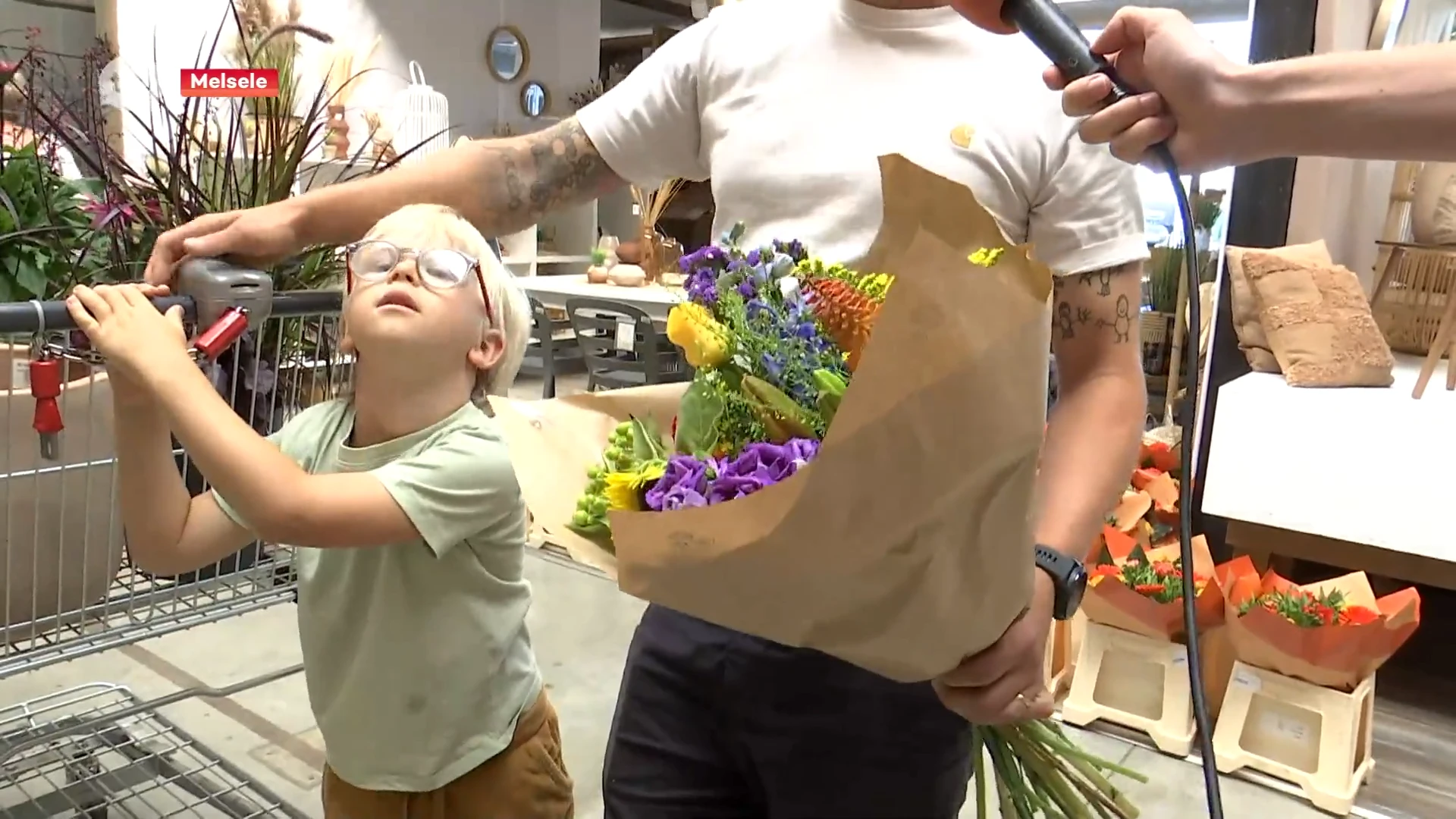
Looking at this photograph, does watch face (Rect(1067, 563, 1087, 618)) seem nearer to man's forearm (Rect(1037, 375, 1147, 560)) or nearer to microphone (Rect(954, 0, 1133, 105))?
man's forearm (Rect(1037, 375, 1147, 560))

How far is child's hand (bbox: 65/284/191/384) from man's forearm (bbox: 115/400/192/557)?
0.05 m

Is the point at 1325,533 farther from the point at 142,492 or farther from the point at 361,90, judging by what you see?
the point at 361,90

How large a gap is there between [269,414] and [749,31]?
116cm

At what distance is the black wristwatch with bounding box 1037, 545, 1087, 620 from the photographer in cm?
82

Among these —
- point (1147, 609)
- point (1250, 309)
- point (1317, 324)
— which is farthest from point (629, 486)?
point (1250, 309)

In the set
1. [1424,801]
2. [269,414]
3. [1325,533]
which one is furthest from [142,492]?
[1325,533]

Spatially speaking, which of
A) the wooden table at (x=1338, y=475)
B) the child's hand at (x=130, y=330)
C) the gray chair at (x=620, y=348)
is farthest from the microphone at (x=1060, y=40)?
the gray chair at (x=620, y=348)

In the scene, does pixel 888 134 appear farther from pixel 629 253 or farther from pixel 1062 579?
pixel 629 253

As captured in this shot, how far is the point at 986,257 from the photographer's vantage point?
0.58 meters

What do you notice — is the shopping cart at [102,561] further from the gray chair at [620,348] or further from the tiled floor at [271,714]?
the gray chair at [620,348]

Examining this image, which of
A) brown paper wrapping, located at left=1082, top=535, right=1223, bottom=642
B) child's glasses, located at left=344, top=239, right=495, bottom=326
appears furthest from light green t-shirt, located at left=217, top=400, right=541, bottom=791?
brown paper wrapping, located at left=1082, top=535, right=1223, bottom=642

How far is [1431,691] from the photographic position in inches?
106

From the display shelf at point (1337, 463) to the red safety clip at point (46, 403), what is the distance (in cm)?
253

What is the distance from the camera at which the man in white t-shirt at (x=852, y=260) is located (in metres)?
0.90
